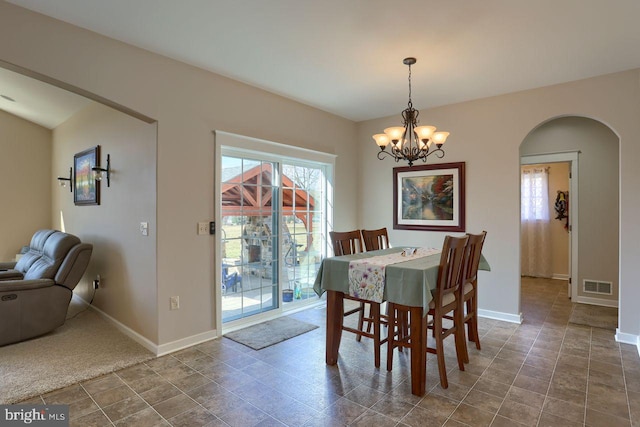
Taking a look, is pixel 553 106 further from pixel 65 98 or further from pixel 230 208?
pixel 65 98

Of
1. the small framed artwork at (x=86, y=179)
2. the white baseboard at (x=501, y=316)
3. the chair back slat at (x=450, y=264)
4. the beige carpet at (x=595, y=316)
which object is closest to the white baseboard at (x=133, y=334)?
the small framed artwork at (x=86, y=179)

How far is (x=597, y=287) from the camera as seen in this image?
179 inches

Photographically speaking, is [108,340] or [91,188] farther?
[91,188]

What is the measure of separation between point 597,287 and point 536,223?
6.36ft

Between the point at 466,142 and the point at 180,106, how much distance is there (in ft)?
11.0

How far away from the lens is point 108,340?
3.26 metres

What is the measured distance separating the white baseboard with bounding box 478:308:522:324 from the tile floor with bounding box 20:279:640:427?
1.86 ft

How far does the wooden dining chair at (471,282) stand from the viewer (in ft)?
8.79

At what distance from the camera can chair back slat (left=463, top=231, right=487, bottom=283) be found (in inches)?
105

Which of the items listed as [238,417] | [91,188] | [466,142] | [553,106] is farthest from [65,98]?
[553,106]

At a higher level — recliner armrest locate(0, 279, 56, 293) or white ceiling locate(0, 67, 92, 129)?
white ceiling locate(0, 67, 92, 129)

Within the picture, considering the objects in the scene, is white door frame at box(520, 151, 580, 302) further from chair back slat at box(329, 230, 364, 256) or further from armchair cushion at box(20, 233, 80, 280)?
armchair cushion at box(20, 233, 80, 280)

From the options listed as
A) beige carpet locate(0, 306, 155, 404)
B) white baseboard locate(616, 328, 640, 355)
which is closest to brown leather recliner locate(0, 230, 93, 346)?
beige carpet locate(0, 306, 155, 404)

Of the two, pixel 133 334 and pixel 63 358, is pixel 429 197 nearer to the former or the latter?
pixel 133 334
